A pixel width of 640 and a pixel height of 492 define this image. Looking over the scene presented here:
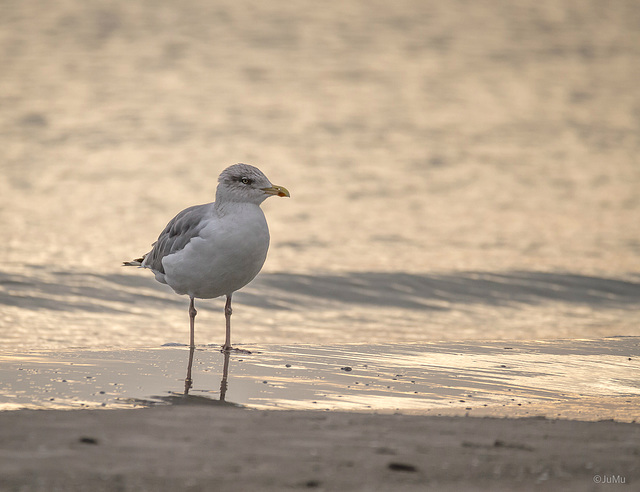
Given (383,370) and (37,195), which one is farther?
(37,195)

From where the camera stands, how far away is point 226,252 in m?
7.98

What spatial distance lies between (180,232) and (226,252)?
84cm

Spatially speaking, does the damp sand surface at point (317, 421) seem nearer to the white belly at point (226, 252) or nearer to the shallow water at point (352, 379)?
the shallow water at point (352, 379)

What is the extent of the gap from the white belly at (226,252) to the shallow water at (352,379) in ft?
2.37

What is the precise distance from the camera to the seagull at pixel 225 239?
8.00 meters

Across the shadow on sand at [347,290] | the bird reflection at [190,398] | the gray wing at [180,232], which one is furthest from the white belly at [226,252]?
the shadow on sand at [347,290]

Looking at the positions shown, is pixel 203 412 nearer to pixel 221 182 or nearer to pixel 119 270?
pixel 221 182

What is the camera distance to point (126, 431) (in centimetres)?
491

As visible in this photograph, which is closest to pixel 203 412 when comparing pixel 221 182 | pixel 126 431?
pixel 126 431

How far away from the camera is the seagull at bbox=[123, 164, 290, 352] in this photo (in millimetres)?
7996

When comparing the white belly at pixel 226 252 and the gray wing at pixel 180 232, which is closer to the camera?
the white belly at pixel 226 252

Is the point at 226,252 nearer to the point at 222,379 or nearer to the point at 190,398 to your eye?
the point at 222,379

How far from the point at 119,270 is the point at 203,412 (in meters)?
8.24

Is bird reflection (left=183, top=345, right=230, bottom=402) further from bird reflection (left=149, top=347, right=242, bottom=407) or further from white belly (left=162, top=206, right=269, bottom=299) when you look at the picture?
white belly (left=162, top=206, right=269, bottom=299)
